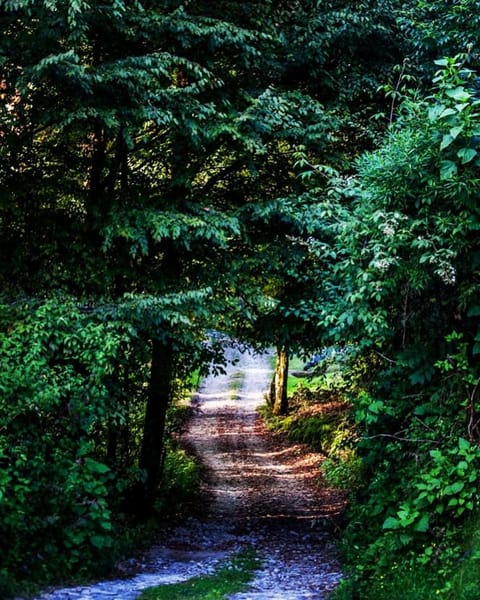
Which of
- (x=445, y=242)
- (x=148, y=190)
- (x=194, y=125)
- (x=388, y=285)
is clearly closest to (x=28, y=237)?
(x=148, y=190)

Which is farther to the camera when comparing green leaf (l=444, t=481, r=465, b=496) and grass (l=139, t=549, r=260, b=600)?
grass (l=139, t=549, r=260, b=600)

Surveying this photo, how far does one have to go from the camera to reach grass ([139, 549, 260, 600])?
7035mm

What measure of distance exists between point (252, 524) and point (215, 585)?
4580mm

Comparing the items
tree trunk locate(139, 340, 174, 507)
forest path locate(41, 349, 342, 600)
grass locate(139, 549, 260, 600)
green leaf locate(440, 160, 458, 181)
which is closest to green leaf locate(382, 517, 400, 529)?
forest path locate(41, 349, 342, 600)

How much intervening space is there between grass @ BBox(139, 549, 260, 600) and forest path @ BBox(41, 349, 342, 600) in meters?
0.15

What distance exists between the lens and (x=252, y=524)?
1216 cm

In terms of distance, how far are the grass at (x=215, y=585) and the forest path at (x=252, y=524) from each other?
15 centimetres

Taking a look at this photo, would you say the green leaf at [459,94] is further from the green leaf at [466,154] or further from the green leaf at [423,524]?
the green leaf at [423,524]

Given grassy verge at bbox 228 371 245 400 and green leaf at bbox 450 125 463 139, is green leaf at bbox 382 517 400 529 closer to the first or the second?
green leaf at bbox 450 125 463 139

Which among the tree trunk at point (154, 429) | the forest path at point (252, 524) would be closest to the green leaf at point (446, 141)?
the forest path at point (252, 524)

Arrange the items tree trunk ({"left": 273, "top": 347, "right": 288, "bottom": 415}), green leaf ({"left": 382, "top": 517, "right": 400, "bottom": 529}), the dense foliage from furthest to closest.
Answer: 1. tree trunk ({"left": 273, "top": 347, "right": 288, "bottom": 415})
2. the dense foliage
3. green leaf ({"left": 382, "top": 517, "right": 400, "bottom": 529})

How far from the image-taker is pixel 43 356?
763cm

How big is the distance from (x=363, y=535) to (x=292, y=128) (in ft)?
18.3

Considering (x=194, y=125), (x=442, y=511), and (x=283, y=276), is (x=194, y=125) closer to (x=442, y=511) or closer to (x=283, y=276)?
(x=283, y=276)
